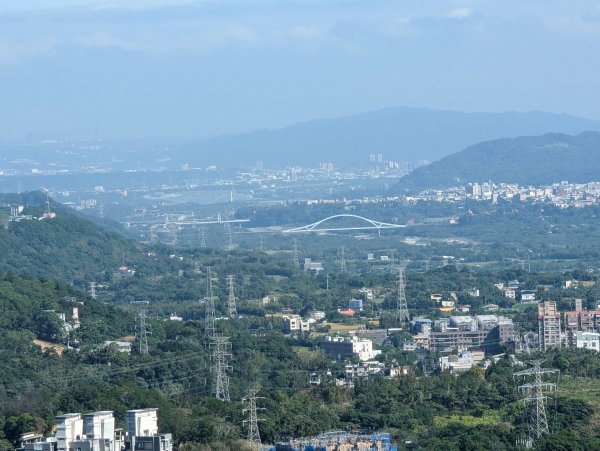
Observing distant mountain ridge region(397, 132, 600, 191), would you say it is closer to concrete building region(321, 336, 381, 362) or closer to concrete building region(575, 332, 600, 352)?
concrete building region(575, 332, 600, 352)

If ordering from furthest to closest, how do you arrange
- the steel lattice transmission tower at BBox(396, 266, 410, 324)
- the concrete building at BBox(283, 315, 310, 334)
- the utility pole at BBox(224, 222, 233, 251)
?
1. the utility pole at BBox(224, 222, 233, 251)
2. the steel lattice transmission tower at BBox(396, 266, 410, 324)
3. the concrete building at BBox(283, 315, 310, 334)

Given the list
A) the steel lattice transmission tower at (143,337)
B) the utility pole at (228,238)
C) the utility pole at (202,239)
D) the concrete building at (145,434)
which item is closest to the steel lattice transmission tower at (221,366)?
the steel lattice transmission tower at (143,337)

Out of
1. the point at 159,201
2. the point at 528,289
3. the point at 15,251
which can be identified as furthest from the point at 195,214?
the point at 528,289

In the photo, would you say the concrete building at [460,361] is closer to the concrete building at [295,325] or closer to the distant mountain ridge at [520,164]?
the concrete building at [295,325]

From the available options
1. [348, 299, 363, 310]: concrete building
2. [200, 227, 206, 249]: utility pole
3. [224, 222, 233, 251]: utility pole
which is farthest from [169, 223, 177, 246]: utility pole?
[348, 299, 363, 310]: concrete building

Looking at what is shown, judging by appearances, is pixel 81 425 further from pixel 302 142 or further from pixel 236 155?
pixel 302 142

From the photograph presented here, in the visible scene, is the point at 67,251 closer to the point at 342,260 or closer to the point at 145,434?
Result: the point at 342,260
